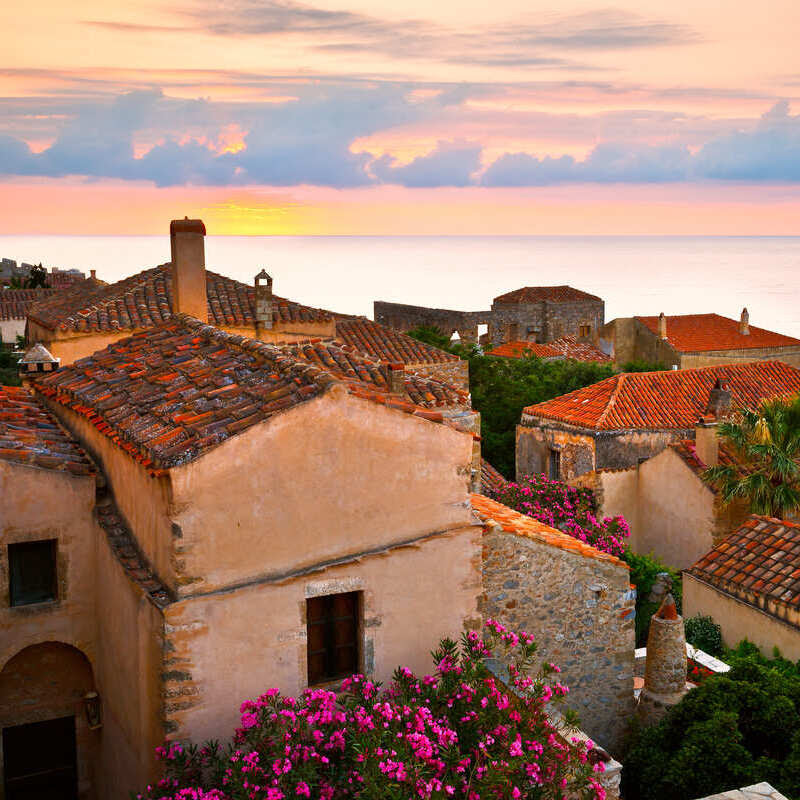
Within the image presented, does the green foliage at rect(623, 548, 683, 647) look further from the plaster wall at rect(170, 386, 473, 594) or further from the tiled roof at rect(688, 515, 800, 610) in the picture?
the plaster wall at rect(170, 386, 473, 594)

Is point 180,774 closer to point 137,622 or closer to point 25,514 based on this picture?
point 137,622

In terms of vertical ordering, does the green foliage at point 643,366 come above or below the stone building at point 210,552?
above

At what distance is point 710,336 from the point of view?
2109 inches

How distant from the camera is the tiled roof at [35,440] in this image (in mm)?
9477

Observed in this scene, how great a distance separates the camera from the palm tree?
20188 mm

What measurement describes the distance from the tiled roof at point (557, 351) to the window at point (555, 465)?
17536mm

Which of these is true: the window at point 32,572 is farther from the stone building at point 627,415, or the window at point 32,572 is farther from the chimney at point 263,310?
the stone building at point 627,415

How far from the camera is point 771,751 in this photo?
1019cm

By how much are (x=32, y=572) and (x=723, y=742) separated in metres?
7.38

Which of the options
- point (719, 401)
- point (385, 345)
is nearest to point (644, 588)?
point (719, 401)

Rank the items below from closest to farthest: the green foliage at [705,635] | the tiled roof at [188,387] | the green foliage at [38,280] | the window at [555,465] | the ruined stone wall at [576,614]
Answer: the tiled roof at [188,387] < the ruined stone wall at [576,614] < the green foliage at [705,635] < the window at [555,465] < the green foliage at [38,280]

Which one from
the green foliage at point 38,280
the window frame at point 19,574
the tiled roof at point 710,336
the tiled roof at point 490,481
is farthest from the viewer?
the green foliage at point 38,280

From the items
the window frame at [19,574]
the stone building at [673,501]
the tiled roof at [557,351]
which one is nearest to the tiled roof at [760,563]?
the stone building at [673,501]

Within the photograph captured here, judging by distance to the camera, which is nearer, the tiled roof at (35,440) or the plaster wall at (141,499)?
the plaster wall at (141,499)
